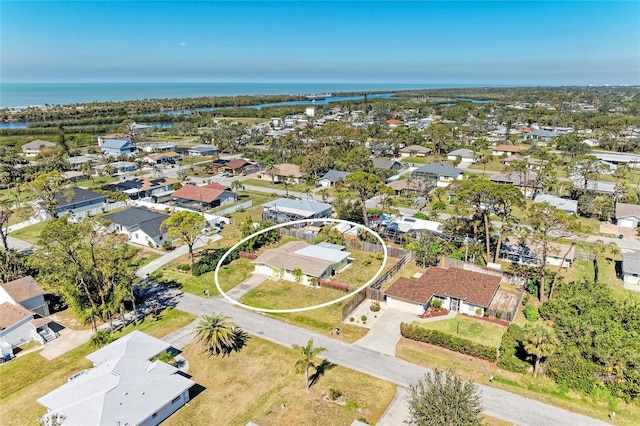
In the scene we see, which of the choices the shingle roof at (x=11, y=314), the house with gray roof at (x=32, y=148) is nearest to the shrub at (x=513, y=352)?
the shingle roof at (x=11, y=314)

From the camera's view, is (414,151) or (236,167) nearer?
(236,167)

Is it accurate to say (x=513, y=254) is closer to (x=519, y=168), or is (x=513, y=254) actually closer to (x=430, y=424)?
(x=519, y=168)

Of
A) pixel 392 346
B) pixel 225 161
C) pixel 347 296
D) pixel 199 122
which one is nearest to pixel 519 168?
pixel 347 296

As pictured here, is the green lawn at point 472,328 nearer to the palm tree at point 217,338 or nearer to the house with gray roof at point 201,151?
the palm tree at point 217,338

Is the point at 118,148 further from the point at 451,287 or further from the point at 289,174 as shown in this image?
the point at 451,287

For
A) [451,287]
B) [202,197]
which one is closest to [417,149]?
[202,197]
